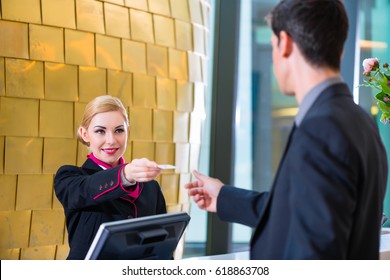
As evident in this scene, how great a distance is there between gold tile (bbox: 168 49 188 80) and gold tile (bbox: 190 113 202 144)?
0.55ft

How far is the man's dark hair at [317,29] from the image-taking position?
3.91 ft

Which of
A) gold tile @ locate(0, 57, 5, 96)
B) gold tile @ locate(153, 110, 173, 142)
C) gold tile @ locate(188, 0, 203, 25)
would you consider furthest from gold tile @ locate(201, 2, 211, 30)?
gold tile @ locate(0, 57, 5, 96)

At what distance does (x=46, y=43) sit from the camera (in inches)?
83.2

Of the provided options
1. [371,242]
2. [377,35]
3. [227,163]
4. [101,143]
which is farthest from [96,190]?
[377,35]

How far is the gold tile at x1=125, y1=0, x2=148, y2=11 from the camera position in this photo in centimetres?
232

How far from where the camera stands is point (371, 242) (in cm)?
122

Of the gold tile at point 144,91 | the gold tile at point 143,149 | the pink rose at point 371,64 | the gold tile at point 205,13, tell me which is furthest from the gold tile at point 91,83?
the pink rose at point 371,64

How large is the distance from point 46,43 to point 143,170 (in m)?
0.66

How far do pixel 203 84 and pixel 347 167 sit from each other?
161 cm

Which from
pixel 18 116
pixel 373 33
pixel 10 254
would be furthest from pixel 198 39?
pixel 373 33

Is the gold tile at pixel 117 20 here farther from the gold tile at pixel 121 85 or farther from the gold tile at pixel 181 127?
the gold tile at pixel 181 127

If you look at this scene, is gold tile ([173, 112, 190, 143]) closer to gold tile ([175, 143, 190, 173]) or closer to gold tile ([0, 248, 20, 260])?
gold tile ([175, 143, 190, 173])

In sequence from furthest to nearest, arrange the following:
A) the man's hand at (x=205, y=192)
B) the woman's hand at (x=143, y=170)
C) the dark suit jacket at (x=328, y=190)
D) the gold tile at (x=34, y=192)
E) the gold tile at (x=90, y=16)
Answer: the gold tile at (x=90, y=16)
the gold tile at (x=34, y=192)
the woman's hand at (x=143, y=170)
the man's hand at (x=205, y=192)
the dark suit jacket at (x=328, y=190)

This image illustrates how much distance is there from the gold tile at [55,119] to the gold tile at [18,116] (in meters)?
0.02
